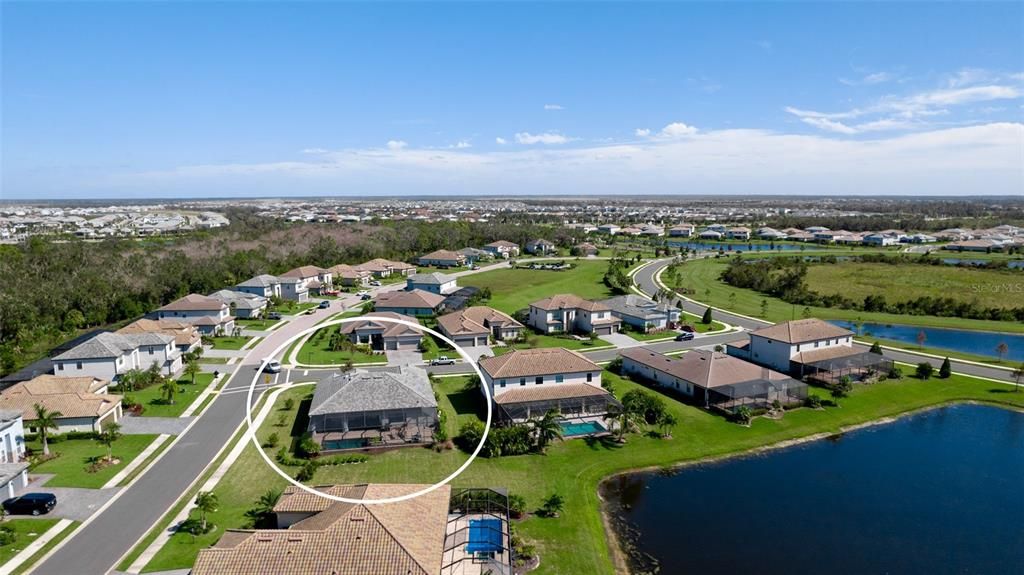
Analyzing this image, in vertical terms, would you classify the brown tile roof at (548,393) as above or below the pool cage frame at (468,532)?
Answer: above

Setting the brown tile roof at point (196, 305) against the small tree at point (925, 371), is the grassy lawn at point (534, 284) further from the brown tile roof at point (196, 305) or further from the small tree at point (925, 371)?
the small tree at point (925, 371)

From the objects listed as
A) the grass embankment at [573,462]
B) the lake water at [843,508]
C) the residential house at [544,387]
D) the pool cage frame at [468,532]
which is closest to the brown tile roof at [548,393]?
the residential house at [544,387]

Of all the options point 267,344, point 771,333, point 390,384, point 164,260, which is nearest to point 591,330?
point 771,333

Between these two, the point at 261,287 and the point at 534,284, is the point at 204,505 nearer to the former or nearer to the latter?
the point at 261,287

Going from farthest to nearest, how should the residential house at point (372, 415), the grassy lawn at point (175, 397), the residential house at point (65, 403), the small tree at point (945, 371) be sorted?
1. the small tree at point (945, 371)
2. the grassy lawn at point (175, 397)
3. the residential house at point (65, 403)
4. the residential house at point (372, 415)

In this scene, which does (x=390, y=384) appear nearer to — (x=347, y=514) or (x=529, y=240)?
(x=347, y=514)

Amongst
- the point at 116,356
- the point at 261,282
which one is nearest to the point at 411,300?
the point at 261,282
